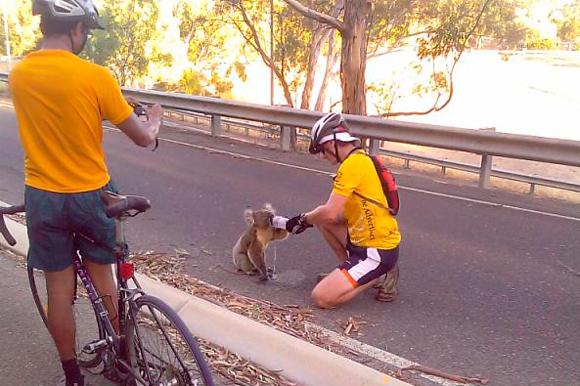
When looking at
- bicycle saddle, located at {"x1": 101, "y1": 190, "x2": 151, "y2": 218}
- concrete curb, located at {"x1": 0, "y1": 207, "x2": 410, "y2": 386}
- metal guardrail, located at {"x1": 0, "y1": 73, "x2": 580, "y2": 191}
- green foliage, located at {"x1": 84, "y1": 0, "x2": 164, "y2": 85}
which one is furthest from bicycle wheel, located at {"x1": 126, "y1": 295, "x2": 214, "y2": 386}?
green foliage, located at {"x1": 84, "y1": 0, "x2": 164, "y2": 85}

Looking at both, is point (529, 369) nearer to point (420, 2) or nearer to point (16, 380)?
point (16, 380)

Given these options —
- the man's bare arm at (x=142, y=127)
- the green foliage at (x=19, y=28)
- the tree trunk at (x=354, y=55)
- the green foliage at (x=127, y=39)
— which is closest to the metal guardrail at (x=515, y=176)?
the tree trunk at (x=354, y=55)

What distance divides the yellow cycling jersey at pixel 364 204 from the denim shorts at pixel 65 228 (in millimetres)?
1901

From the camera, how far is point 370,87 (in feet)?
73.3

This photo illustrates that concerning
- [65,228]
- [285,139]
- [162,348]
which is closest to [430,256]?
[162,348]

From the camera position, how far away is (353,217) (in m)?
4.52

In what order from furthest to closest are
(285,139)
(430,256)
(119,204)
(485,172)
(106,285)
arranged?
(285,139), (485,172), (430,256), (106,285), (119,204)

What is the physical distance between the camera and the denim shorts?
271cm

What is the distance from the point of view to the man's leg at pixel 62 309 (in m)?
2.91

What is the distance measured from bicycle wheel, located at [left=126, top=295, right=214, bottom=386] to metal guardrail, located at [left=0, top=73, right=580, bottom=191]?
6309 millimetres

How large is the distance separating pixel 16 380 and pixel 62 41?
198 cm

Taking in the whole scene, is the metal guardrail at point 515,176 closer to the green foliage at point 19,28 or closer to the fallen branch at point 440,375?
the fallen branch at point 440,375

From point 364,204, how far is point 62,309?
2283 mm

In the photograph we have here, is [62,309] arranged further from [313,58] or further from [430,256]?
[313,58]
